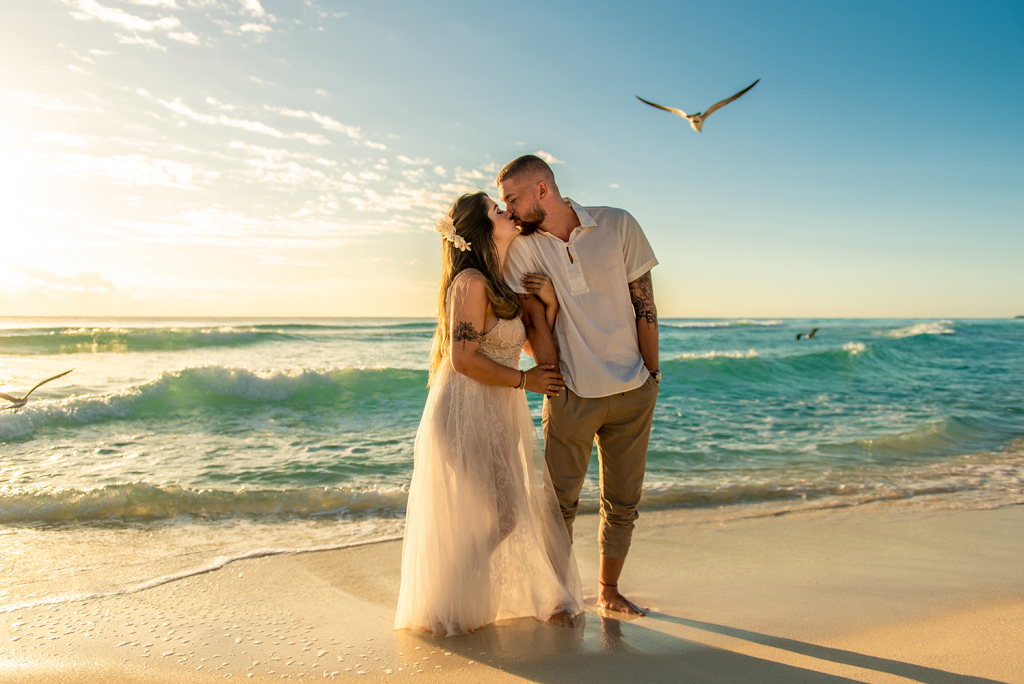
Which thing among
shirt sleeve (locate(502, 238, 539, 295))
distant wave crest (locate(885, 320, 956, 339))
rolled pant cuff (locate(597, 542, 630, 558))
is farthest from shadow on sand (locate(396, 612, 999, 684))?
distant wave crest (locate(885, 320, 956, 339))

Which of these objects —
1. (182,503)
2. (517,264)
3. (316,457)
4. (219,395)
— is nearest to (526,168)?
(517,264)

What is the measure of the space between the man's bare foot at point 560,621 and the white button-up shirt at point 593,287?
113 cm

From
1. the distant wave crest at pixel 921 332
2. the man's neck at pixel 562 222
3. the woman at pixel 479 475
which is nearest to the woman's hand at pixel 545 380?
the woman at pixel 479 475

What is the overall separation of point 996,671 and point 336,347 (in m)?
21.1

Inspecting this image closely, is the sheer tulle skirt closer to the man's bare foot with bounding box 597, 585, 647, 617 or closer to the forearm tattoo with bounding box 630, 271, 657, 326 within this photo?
the man's bare foot with bounding box 597, 585, 647, 617

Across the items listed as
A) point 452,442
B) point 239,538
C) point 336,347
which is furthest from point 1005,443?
point 336,347

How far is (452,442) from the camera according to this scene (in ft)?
9.09

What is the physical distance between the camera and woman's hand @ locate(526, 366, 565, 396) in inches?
109

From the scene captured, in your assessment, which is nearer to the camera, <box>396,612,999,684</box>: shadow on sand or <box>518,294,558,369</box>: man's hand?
<box>396,612,999,684</box>: shadow on sand

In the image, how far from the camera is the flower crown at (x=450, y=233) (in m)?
2.71

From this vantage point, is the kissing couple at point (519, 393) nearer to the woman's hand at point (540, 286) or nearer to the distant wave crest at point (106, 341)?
the woman's hand at point (540, 286)

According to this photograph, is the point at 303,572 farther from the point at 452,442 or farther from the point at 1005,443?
the point at 1005,443

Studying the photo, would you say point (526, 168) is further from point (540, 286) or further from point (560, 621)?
point (560, 621)

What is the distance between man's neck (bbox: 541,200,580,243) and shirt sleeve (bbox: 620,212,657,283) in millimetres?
252
